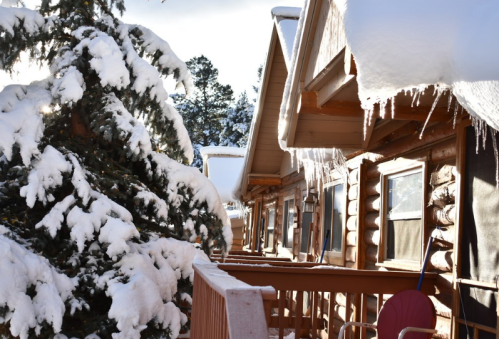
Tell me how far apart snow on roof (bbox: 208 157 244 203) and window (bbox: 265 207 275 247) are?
7.11 metres

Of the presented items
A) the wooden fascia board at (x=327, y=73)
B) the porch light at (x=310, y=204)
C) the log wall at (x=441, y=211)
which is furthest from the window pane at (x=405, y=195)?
the porch light at (x=310, y=204)

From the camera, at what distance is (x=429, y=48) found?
3.06 metres

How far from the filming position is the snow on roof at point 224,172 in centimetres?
2136

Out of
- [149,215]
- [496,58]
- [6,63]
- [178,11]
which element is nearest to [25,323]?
[149,215]

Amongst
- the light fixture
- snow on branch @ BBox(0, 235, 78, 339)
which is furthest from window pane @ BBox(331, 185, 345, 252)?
snow on branch @ BBox(0, 235, 78, 339)

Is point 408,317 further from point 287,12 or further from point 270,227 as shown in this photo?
point 270,227

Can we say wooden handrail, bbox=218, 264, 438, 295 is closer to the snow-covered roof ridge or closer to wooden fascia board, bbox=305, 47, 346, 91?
wooden fascia board, bbox=305, 47, 346, 91

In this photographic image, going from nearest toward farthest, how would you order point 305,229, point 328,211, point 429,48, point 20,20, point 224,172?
point 429,48 < point 20,20 < point 328,211 < point 305,229 < point 224,172

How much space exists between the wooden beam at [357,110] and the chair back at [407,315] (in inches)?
54.4

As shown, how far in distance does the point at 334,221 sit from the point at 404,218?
2512mm

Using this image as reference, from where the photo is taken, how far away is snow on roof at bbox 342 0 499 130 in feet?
9.09

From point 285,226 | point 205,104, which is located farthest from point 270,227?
point 205,104

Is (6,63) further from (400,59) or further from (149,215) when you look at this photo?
(400,59)

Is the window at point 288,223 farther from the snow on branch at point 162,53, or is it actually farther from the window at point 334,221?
the snow on branch at point 162,53
